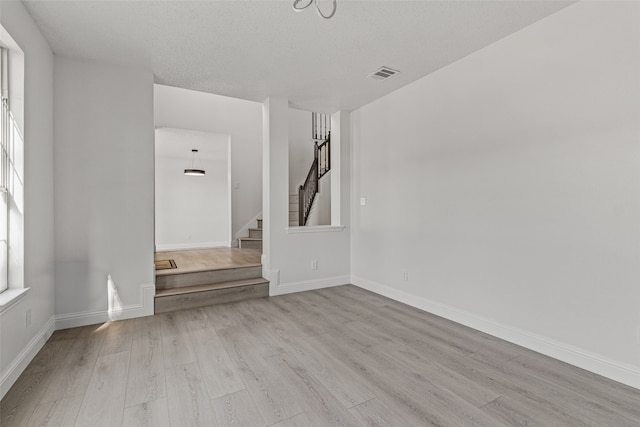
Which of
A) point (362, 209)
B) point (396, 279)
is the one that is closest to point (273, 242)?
point (362, 209)

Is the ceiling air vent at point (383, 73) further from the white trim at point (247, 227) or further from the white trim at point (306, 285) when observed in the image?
the white trim at point (247, 227)

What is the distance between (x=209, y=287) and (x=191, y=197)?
3.93 m

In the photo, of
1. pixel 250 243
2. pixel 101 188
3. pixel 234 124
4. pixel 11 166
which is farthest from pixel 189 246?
pixel 11 166

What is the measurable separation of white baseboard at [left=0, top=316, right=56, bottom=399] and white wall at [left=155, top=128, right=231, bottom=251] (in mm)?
3869

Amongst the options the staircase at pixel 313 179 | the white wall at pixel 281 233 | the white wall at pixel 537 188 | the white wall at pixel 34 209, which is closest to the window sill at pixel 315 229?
A: the white wall at pixel 281 233

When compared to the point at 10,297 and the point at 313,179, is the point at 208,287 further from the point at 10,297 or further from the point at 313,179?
the point at 313,179

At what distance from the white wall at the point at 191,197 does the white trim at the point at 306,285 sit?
111 inches

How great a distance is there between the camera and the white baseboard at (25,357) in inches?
76.2

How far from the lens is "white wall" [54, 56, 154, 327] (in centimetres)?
299

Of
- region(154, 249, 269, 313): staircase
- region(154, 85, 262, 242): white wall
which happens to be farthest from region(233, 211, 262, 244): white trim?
region(154, 249, 269, 313): staircase

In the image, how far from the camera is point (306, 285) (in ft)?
14.2

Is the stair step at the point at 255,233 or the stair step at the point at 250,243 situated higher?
the stair step at the point at 255,233

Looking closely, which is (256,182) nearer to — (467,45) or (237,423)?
(467,45)

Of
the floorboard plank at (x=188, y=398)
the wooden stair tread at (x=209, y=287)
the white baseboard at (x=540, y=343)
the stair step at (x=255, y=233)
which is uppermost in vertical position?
the stair step at (x=255, y=233)
